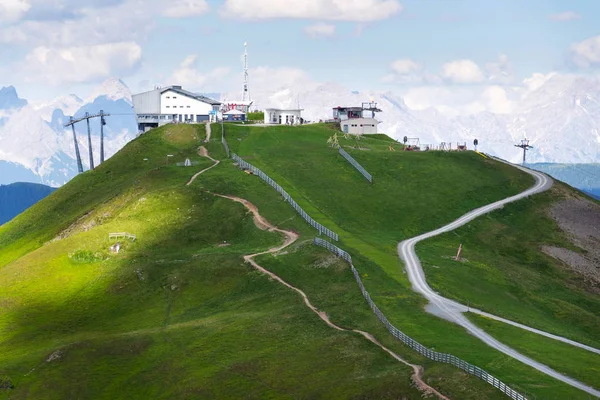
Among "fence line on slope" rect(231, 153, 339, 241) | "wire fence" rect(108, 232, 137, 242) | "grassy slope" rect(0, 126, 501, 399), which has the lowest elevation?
"grassy slope" rect(0, 126, 501, 399)

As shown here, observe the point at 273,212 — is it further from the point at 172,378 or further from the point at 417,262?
the point at 172,378

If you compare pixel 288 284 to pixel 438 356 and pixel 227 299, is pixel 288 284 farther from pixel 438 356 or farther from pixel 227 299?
pixel 438 356

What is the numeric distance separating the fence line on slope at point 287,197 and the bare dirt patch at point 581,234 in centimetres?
4610

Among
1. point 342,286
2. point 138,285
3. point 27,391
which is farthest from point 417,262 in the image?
point 27,391

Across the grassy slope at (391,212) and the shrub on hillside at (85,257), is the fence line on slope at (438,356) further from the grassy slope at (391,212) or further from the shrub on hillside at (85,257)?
the shrub on hillside at (85,257)

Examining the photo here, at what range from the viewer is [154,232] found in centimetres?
15500

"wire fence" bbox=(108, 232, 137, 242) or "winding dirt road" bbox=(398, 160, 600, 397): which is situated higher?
"wire fence" bbox=(108, 232, 137, 242)

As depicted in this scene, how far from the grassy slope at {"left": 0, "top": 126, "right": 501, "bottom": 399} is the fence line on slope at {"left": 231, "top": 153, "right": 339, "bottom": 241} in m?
2.03

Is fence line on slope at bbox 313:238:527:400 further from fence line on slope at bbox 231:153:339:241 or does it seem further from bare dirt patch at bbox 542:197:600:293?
bare dirt patch at bbox 542:197:600:293

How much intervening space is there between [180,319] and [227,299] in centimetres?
718

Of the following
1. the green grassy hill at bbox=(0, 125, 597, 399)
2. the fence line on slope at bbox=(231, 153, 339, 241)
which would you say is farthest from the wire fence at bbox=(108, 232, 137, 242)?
the fence line on slope at bbox=(231, 153, 339, 241)

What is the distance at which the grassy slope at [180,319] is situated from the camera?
94.5 m

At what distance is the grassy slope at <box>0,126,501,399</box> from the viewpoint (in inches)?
3721

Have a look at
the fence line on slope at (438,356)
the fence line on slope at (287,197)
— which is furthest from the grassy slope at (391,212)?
the fence line on slope at (287,197)
